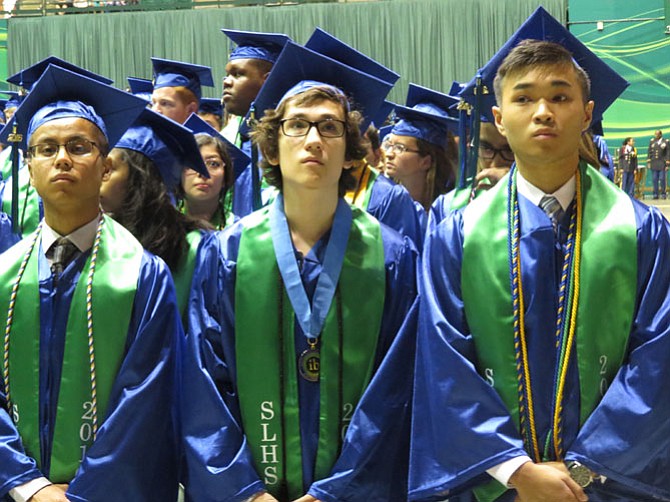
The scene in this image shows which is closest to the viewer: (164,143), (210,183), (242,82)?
(164,143)

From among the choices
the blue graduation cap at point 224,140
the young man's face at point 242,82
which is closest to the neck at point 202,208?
the blue graduation cap at point 224,140

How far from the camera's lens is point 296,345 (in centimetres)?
272

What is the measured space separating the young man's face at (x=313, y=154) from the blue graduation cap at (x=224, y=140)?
5.96 feet

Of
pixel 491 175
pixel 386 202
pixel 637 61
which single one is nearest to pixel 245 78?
pixel 386 202

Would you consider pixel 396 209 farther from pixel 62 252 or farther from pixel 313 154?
pixel 62 252

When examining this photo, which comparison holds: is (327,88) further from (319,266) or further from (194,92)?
(194,92)

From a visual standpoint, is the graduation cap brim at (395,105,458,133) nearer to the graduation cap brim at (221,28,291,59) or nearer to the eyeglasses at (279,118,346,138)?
the graduation cap brim at (221,28,291,59)

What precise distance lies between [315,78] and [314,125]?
0.27 metres

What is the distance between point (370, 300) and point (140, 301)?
0.63m

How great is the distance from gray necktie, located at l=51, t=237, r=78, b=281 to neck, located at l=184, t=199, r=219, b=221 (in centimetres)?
154

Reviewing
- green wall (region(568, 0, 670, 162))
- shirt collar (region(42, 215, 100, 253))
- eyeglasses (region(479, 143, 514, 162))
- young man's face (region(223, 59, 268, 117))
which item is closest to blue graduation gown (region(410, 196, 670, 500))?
shirt collar (region(42, 215, 100, 253))

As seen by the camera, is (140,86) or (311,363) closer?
(311,363)

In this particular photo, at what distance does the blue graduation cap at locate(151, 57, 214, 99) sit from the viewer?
6570mm

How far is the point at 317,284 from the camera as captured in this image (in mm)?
2715
